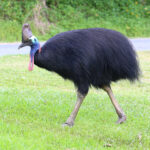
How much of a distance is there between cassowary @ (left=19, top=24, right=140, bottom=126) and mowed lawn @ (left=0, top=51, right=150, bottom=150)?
1.07ft

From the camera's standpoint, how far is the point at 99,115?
233 inches

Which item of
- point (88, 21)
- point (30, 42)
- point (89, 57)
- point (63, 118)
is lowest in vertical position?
point (88, 21)

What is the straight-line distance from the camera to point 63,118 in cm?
570

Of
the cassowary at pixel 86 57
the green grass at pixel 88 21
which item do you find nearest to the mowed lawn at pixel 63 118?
the cassowary at pixel 86 57

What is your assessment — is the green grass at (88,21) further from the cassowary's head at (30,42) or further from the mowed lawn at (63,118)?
the cassowary's head at (30,42)

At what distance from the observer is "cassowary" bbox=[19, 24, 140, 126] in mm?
5074

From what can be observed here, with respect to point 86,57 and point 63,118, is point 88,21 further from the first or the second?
point 86,57

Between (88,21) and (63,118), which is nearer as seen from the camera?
(63,118)

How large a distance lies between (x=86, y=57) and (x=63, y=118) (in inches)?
43.1

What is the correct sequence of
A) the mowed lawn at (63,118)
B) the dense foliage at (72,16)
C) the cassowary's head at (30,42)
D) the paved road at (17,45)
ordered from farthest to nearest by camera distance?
the dense foliage at (72,16), the paved road at (17,45), the cassowary's head at (30,42), the mowed lawn at (63,118)

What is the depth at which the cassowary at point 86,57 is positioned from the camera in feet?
16.6

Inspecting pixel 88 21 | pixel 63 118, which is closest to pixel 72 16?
pixel 88 21

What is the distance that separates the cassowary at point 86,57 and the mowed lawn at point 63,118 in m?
0.33

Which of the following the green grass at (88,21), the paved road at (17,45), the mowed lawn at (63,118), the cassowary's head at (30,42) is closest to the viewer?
the mowed lawn at (63,118)
